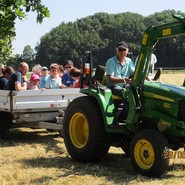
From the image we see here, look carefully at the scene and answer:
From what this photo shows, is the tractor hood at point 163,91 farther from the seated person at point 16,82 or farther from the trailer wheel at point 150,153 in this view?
the seated person at point 16,82

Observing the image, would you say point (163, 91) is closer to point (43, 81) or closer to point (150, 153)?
point (150, 153)

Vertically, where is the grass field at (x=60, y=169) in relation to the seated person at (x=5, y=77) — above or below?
below

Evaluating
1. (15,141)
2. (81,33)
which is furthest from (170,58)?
(15,141)

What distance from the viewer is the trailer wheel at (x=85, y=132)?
246 inches

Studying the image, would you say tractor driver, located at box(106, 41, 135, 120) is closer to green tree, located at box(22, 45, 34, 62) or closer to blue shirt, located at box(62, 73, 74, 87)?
blue shirt, located at box(62, 73, 74, 87)

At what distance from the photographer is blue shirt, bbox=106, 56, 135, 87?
6419 mm

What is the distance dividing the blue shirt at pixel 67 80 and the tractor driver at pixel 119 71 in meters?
3.28

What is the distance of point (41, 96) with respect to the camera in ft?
27.6

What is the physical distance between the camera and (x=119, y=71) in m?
6.50

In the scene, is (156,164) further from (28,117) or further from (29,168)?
(28,117)

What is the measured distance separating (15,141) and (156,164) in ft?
13.1

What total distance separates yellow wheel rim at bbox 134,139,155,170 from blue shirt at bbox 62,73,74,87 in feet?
14.3

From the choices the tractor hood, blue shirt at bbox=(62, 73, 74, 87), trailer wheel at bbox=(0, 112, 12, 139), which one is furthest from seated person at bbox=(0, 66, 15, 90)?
the tractor hood

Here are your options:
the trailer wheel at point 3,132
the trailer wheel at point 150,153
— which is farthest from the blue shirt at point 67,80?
the trailer wheel at point 150,153
